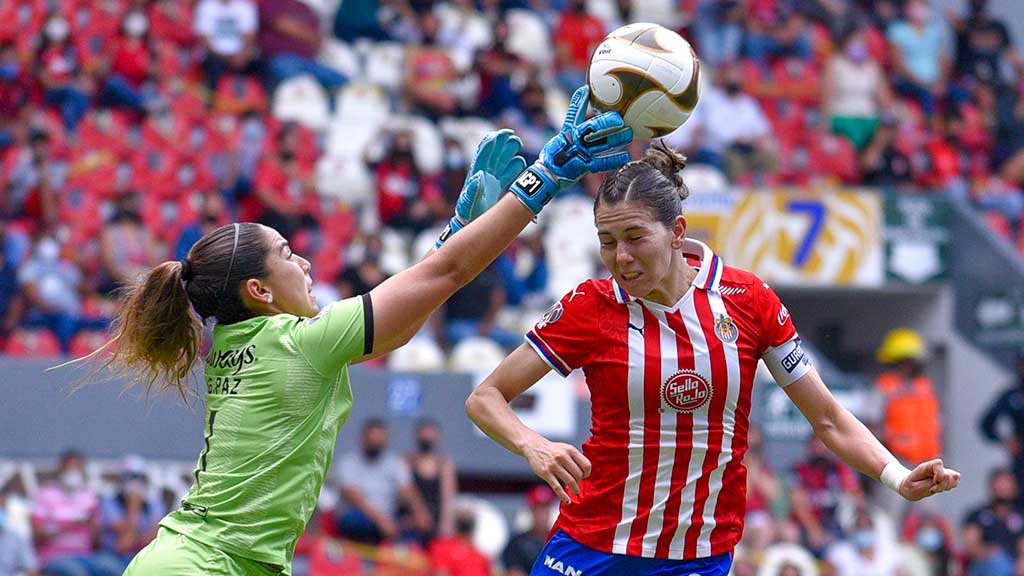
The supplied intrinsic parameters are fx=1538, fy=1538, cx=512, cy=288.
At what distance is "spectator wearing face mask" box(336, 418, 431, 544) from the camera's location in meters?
10.6

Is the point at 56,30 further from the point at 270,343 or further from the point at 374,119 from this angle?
the point at 270,343

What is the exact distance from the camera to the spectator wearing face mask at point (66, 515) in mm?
9969

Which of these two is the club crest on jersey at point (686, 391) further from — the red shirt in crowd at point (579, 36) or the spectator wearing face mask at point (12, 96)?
the red shirt in crowd at point (579, 36)

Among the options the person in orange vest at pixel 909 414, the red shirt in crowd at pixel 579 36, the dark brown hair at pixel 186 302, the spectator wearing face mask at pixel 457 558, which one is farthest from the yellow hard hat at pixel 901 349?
the dark brown hair at pixel 186 302

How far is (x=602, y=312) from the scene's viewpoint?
4734 millimetres

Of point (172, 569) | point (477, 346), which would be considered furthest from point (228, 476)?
point (477, 346)

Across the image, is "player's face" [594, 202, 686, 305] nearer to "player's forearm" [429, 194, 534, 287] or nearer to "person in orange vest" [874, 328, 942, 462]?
"player's forearm" [429, 194, 534, 287]

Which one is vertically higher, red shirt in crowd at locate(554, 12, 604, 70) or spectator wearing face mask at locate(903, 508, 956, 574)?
red shirt in crowd at locate(554, 12, 604, 70)

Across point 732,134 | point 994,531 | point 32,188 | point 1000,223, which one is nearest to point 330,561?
point 32,188

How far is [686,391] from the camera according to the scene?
4.63 m

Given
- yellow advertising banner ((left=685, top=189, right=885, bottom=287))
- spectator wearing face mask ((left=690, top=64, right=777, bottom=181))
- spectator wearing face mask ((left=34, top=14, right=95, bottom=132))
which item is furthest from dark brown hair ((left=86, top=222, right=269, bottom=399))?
spectator wearing face mask ((left=690, top=64, right=777, bottom=181))

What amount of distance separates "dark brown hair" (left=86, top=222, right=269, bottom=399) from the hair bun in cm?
122

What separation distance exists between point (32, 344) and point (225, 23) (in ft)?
13.8

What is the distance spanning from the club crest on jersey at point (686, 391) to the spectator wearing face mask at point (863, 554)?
7465mm
